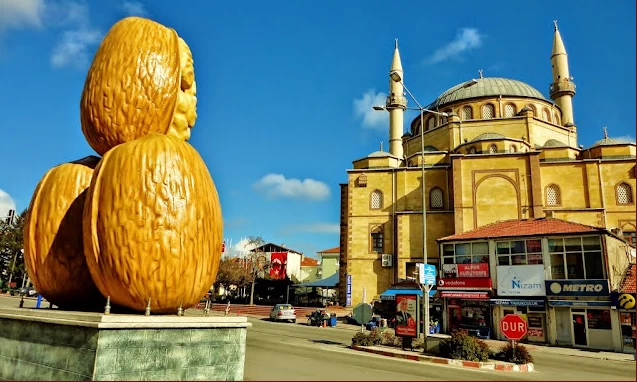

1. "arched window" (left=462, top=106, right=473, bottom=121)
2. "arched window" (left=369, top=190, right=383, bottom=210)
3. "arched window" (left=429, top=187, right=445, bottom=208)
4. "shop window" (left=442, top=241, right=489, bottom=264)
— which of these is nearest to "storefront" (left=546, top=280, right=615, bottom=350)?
"shop window" (left=442, top=241, right=489, bottom=264)

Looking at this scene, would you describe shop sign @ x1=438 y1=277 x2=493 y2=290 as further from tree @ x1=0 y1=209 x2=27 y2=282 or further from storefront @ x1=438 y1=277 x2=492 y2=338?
tree @ x1=0 y1=209 x2=27 y2=282

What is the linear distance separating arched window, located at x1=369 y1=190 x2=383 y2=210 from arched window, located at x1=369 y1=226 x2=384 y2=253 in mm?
1864

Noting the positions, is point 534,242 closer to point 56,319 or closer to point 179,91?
point 179,91

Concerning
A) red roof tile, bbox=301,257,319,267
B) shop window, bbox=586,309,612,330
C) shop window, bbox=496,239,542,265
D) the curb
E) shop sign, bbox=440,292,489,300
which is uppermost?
red roof tile, bbox=301,257,319,267

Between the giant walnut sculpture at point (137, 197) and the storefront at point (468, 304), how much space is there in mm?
19374

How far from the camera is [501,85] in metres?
45.3

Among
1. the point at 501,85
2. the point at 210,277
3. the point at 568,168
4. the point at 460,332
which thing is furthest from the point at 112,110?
the point at 501,85

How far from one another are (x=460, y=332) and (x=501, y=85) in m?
37.6

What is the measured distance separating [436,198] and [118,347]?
33.6 metres

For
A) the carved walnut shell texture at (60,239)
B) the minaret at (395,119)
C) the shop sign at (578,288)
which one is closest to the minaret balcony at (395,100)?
the minaret at (395,119)

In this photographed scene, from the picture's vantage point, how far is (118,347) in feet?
19.6

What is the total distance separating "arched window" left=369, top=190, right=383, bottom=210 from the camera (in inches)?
1510

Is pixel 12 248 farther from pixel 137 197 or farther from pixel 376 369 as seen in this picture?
pixel 137 197

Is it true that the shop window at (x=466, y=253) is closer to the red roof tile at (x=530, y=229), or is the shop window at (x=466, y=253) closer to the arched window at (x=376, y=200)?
the red roof tile at (x=530, y=229)
